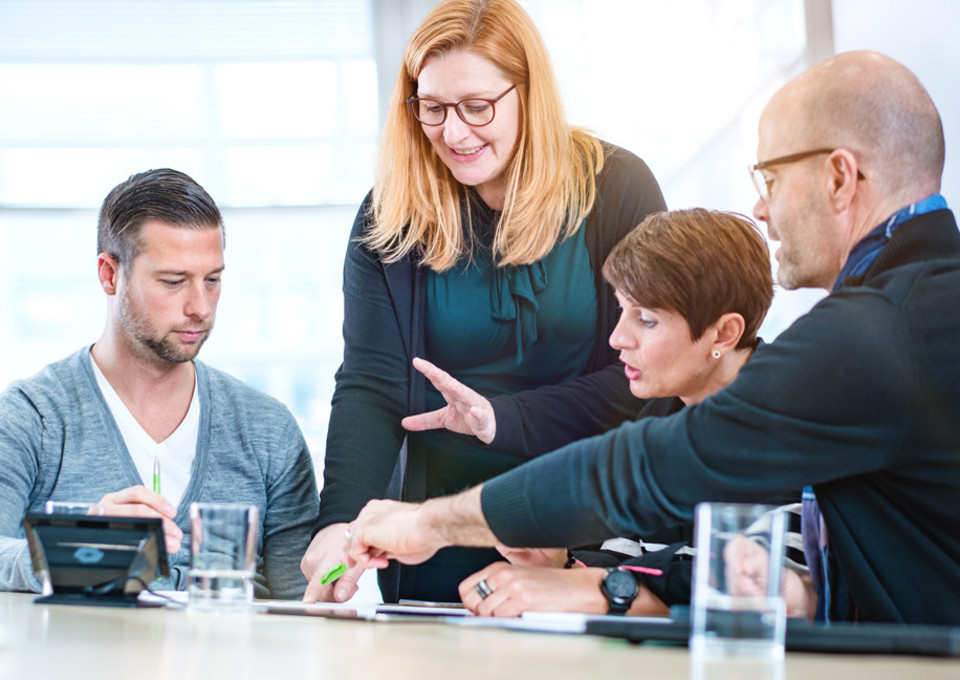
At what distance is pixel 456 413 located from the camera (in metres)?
1.72

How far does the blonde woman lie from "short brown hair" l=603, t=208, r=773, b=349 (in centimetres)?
17

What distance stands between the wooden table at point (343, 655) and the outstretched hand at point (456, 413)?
564mm

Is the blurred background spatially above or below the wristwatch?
above

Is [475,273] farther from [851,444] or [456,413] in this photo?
[851,444]

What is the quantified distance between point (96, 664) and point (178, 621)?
274mm

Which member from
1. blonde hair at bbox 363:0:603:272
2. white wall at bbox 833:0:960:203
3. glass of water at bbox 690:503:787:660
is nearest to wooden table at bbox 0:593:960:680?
glass of water at bbox 690:503:787:660

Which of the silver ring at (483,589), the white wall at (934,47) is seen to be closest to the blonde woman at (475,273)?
the silver ring at (483,589)

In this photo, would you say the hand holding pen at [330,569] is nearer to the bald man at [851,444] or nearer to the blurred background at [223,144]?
the bald man at [851,444]

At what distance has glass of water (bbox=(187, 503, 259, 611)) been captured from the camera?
48.1 inches

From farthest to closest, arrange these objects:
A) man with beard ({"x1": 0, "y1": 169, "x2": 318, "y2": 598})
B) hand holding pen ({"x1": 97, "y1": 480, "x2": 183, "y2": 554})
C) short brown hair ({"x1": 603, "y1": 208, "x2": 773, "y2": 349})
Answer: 1. man with beard ({"x1": 0, "y1": 169, "x2": 318, "y2": 598})
2. short brown hair ({"x1": 603, "y1": 208, "x2": 773, "y2": 349})
3. hand holding pen ({"x1": 97, "y1": 480, "x2": 183, "y2": 554})

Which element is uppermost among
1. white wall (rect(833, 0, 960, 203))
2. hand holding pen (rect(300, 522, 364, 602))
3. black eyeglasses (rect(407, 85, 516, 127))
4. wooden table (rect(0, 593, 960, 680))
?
white wall (rect(833, 0, 960, 203))

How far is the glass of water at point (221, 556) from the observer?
122 centimetres

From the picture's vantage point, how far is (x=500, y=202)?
73.5 inches

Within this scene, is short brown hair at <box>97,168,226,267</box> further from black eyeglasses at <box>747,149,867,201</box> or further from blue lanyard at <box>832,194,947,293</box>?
blue lanyard at <box>832,194,947,293</box>
